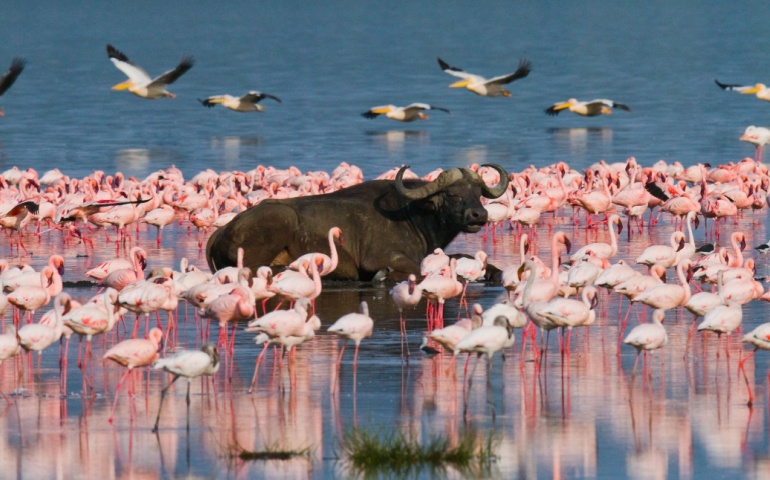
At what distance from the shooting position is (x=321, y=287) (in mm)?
15086

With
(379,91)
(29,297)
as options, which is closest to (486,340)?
(29,297)

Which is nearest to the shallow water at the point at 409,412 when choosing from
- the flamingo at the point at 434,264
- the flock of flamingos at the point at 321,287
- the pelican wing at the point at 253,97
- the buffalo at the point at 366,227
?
the flock of flamingos at the point at 321,287

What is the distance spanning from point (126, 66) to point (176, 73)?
5.72ft

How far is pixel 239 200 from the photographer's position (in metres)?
22.6

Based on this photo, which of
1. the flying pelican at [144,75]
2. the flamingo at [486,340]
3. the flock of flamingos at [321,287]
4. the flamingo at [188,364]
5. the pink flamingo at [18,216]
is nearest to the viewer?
the flamingo at [188,364]

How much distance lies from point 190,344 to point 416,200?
5079 millimetres

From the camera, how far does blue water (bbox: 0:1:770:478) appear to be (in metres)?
10.2

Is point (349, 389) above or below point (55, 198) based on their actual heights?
below

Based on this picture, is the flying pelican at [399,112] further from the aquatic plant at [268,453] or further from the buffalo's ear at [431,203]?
the aquatic plant at [268,453]

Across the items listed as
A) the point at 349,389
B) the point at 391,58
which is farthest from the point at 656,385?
the point at 391,58

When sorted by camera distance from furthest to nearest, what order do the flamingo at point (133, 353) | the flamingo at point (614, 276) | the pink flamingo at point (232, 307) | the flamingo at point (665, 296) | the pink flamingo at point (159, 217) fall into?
1. the pink flamingo at point (159, 217)
2. the flamingo at point (614, 276)
3. the flamingo at point (665, 296)
4. the pink flamingo at point (232, 307)
5. the flamingo at point (133, 353)

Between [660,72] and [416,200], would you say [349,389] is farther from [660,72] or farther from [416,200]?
[660,72]

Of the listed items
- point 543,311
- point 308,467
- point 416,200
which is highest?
point 416,200

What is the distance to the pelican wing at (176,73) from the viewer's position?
35.7 m
